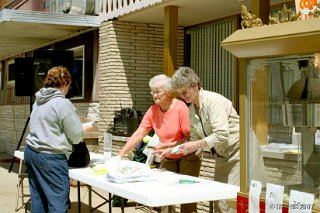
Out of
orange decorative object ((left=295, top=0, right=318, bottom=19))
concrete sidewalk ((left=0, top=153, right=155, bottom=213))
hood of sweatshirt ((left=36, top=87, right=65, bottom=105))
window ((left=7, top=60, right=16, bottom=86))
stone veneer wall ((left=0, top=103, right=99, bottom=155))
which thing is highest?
window ((left=7, top=60, right=16, bottom=86))

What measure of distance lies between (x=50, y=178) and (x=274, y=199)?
260 centimetres

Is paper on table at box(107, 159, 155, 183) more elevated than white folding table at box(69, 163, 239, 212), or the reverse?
paper on table at box(107, 159, 155, 183)

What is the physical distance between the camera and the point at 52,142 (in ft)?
16.6

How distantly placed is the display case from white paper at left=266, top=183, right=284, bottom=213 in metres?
0.04

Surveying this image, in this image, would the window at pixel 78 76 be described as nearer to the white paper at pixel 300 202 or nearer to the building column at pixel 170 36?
the building column at pixel 170 36

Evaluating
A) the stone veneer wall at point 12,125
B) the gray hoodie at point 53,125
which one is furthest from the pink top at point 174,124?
the stone veneer wall at point 12,125

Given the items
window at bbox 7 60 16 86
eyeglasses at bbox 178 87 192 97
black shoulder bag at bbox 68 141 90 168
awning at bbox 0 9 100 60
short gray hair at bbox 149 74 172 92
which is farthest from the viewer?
window at bbox 7 60 16 86

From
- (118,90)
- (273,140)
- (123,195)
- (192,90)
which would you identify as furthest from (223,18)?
(273,140)

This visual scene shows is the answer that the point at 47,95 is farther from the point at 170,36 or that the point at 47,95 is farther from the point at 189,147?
the point at 170,36

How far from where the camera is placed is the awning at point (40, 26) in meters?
10.9

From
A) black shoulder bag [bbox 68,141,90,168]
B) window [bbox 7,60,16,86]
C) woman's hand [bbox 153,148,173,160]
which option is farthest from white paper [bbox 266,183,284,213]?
window [bbox 7,60,16,86]

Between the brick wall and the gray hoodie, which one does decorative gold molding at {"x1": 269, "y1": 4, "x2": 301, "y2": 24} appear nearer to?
the gray hoodie

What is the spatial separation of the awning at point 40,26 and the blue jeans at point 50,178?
618cm

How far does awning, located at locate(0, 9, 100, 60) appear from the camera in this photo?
10.9 metres
